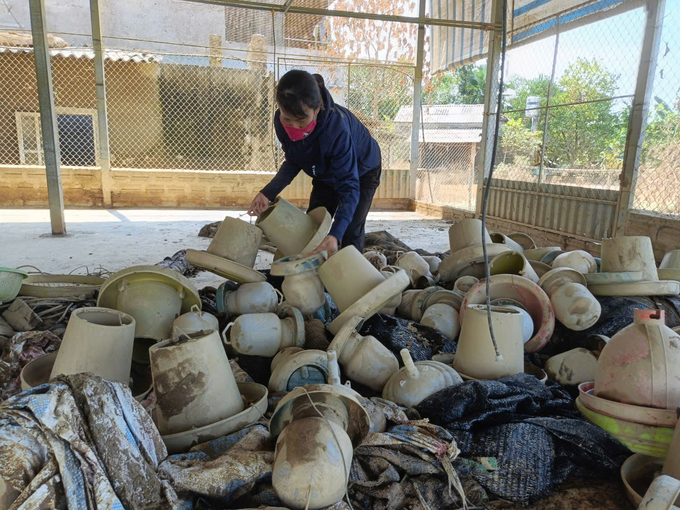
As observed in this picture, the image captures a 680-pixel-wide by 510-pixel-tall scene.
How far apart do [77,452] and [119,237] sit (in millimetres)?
6109

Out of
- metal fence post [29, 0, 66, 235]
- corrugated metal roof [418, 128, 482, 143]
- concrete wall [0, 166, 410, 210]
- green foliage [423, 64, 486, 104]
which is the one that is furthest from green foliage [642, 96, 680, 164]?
green foliage [423, 64, 486, 104]

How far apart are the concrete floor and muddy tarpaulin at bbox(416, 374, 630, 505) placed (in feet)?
10.2

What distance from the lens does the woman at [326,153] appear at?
8.64 ft

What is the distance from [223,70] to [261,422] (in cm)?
1125

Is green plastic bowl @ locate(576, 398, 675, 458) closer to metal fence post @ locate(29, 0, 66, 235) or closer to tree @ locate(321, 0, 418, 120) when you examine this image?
metal fence post @ locate(29, 0, 66, 235)

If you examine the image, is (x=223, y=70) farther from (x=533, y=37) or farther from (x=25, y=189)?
(x=533, y=37)

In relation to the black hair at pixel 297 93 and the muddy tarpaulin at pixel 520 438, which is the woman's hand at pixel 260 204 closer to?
the black hair at pixel 297 93

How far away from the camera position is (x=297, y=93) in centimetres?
258

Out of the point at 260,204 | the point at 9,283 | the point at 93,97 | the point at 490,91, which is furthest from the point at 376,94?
the point at 9,283

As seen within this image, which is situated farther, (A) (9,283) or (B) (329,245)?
(A) (9,283)

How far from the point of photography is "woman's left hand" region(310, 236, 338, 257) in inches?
112

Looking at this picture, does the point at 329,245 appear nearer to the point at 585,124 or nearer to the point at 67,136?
the point at 585,124

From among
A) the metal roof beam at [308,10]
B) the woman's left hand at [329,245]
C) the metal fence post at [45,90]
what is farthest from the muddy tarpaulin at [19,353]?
the metal roof beam at [308,10]

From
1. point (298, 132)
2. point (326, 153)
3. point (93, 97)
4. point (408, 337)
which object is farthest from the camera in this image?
point (93, 97)
